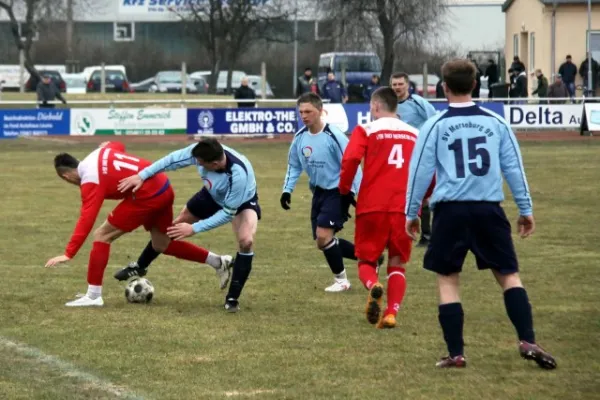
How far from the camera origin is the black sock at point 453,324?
7.32 m

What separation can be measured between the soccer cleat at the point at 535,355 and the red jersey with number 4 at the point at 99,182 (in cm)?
354

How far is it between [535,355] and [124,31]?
63.9 m

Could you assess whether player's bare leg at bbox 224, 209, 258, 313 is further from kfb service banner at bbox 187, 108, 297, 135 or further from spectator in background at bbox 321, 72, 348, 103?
spectator in background at bbox 321, 72, 348, 103

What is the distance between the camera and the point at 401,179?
8.90 metres

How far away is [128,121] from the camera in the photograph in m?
32.0

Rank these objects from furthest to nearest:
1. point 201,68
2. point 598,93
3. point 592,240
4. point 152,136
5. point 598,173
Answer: point 201,68 → point 598,93 → point 152,136 → point 598,173 → point 592,240

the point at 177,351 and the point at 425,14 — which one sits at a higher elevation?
the point at 425,14

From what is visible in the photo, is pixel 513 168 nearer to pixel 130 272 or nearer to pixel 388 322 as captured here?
pixel 388 322

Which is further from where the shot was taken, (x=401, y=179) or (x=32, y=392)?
(x=401, y=179)

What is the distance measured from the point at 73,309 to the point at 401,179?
9.24 feet

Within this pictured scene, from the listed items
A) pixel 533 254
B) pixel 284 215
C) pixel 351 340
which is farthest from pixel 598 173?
pixel 351 340

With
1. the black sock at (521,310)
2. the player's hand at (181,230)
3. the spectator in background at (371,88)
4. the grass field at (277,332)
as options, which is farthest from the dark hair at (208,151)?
the spectator in background at (371,88)

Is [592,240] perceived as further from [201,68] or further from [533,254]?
[201,68]

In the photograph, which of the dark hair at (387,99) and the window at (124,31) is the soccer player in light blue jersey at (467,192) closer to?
the dark hair at (387,99)
